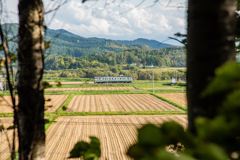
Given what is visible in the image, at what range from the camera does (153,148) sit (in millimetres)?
396

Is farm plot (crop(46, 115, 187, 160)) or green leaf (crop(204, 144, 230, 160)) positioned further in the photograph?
farm plot (crop(46, 115, 187, 160))

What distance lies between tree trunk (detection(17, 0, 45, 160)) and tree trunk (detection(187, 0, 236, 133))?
1150 millimetres

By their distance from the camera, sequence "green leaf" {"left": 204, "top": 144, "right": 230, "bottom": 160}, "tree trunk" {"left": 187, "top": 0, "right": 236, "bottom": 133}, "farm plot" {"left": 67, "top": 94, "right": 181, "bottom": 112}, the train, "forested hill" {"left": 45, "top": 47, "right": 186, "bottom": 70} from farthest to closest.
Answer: "forested hill" {"left": 45, "top": 47, "right": 186, "bottom": 70}
the train
"farm plot" {"left": 67, "top": 94, "right": 181, "bottom": 112}
"tree trunk" {"left": 187, "top": 0, "right": 236, "bottom": 133}
"green leaf" {"left": 204, "top": 144, "right": 230, "bottom": 160}

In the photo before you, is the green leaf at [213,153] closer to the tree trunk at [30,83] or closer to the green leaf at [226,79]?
the green leaf at [226,79]

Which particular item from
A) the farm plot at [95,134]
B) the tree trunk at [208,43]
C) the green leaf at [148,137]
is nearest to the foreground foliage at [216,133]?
the green leaf at [148,137]

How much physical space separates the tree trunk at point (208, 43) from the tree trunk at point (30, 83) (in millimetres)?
1150

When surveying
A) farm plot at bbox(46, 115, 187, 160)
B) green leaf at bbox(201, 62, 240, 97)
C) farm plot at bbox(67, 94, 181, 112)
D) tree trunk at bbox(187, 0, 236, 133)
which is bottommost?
farm plot at bbox(46, 115, 187, 160)

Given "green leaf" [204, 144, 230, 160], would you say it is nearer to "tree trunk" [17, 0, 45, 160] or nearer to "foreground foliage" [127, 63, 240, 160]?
"foreground foliage" [127, 63, 240, 160]

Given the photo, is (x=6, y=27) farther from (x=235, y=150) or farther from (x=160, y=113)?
(x=160, y=113)

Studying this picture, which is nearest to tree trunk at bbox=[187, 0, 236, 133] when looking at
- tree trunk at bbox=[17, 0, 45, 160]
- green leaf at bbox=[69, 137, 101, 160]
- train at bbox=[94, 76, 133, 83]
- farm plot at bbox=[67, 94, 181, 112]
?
green leaf at bbox=[69, 137, 101, 160]

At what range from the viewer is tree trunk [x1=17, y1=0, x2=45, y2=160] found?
135 centimetres

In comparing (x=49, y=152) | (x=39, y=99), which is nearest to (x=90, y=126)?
(x=49, y=152)

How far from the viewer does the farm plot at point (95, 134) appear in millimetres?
16016

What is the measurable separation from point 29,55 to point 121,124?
2354 centimetres
